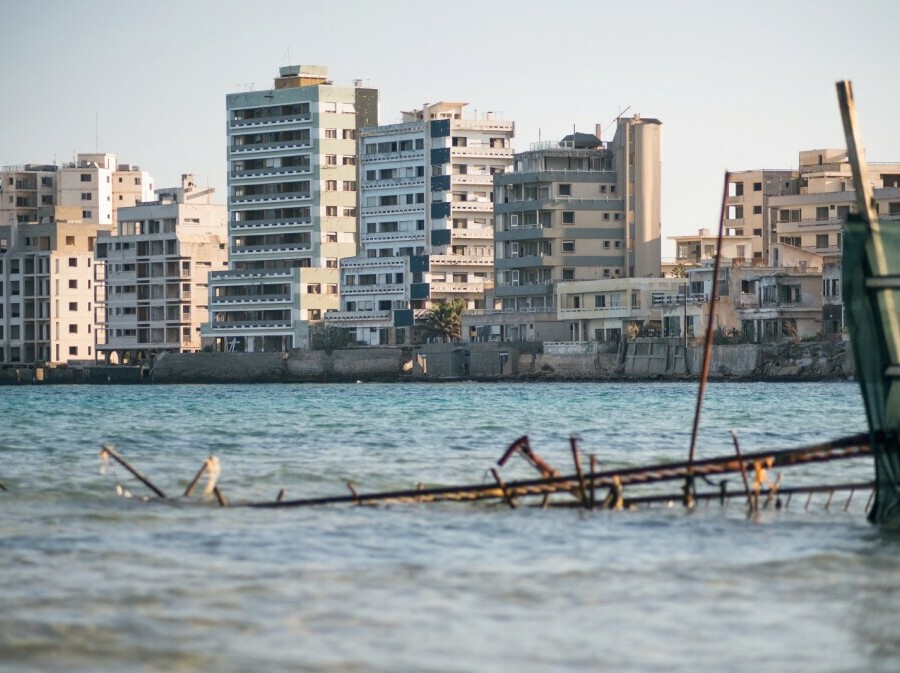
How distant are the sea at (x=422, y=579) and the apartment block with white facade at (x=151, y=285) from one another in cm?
12753

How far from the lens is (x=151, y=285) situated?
540 ft

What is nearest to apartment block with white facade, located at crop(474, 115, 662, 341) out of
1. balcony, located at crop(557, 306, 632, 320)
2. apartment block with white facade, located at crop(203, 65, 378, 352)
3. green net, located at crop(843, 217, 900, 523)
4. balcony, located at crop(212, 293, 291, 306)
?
balcony, located at crop(557, 306, 632, 320)

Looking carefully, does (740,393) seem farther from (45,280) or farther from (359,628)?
(45,280)

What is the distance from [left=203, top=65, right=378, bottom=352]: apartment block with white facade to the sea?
11880 centimetres

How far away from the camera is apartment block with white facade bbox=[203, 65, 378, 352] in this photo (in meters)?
156

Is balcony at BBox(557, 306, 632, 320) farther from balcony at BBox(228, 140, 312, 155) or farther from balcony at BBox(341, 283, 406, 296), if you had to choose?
balcony at BBox(228, 140, 312, 155)

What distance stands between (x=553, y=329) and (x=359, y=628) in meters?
118

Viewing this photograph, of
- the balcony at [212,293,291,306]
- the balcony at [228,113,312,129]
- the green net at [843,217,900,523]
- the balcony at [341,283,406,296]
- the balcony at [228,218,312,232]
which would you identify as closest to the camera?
the green net at [843,217,900,523]

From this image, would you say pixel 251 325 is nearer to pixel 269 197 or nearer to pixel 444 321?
pixel 269 197

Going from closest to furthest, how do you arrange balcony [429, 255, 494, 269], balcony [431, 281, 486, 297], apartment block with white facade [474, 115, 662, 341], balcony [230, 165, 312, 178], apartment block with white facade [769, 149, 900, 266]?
apartment block with white facade [769, 149, 900, 266]
apartment block with white facade [474, 115, 662, 341]
balcony [431, 281, 486, 297]
balcony [429, 255, 494, 269]
balcony [230, 165, 312, 178]

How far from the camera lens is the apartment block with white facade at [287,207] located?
156 metres

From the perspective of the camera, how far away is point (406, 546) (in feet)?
73.6

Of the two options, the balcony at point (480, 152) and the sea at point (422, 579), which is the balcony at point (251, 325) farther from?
the sea at point (422, 579)

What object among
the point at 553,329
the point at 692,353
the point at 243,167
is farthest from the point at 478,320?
the point at 243,167
